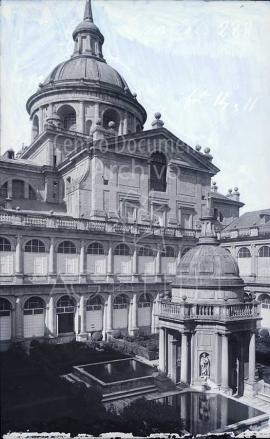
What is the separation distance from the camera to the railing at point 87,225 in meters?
33.4

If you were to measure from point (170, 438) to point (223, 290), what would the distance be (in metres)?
9.87

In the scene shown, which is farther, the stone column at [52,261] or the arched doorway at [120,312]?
the arched doorway at [120,312]

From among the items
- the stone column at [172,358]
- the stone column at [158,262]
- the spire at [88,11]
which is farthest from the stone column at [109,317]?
the spire at [88,11]

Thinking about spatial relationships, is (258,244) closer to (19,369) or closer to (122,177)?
(122,177)

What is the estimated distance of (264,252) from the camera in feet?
141

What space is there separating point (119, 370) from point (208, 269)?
9890 mm

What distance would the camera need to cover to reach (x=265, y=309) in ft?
139

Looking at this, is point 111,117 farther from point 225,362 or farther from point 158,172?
point 225,362

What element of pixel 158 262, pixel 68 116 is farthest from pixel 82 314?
pixel 68 116

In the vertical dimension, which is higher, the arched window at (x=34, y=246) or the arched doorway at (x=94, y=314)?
the arched window at (x=34, y=246)

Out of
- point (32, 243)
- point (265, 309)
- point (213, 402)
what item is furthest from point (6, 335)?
point (265, 309)

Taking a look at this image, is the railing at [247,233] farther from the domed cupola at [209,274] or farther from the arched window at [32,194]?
the arched window at [32,194]

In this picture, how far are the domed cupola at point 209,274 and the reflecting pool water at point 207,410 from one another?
18.2 ft

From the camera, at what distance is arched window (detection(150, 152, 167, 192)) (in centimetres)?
4656
